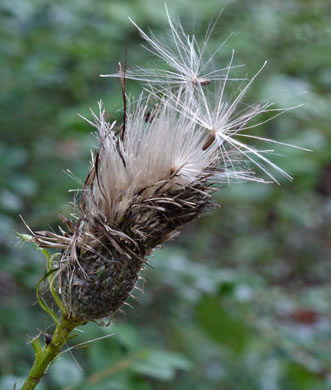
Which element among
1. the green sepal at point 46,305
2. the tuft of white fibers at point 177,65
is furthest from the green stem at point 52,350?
the tuft of white fibers at point 177,65

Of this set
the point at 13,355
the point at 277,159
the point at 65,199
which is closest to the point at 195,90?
the point at 13,355

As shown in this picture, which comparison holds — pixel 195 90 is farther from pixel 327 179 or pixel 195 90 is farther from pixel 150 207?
pixel 327 179

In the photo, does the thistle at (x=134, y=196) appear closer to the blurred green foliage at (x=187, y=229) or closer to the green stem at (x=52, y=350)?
the green stem at (x=52, y=350)

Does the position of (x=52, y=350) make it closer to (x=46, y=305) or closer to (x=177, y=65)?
(x=46, y=305)

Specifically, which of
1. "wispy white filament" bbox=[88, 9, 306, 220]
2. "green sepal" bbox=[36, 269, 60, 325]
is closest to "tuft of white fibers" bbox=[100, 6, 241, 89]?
"wispy white filament" bbox=[88, 9, 306, 220]

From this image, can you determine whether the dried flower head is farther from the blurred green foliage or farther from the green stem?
the blurred green foliage

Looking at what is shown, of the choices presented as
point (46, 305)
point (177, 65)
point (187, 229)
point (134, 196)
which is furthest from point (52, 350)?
point (187, 229)
